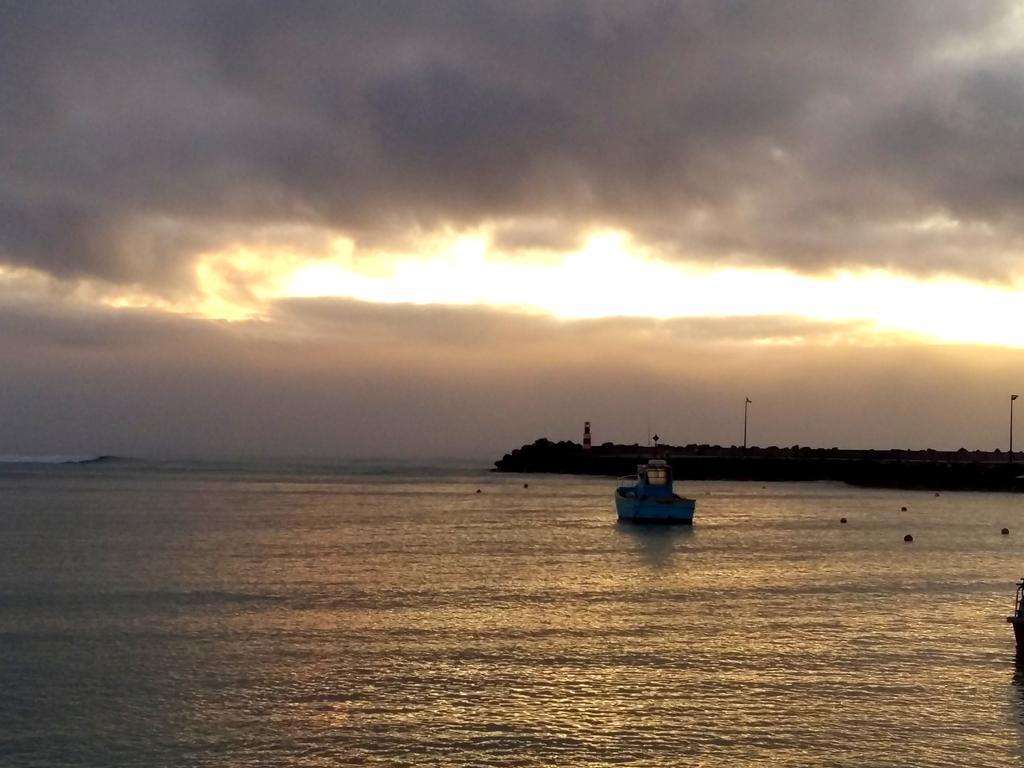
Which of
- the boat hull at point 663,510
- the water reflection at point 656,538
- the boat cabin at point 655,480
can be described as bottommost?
the water reflection at point 656,538

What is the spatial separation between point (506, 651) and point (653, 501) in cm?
3222

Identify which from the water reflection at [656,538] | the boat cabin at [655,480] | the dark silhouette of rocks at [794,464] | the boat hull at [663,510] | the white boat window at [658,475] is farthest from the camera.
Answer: the dark silhouette of rocks at [794,464]

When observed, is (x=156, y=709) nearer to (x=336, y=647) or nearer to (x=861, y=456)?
(x=336, y=647)

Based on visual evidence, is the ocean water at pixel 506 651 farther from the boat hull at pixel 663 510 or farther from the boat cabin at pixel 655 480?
the boat cabin at pixel 655 480

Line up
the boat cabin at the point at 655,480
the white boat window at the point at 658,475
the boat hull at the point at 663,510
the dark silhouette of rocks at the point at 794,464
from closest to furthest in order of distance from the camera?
the boat hull at the point at 663,510 < the boat cabin at the point at 655,480 < the white boat window at the point at 658,475 < the dark silhouette of rocks at the point at 794,464

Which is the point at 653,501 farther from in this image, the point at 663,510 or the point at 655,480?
the point at 655,480

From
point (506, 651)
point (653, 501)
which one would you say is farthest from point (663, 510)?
point (506, 651)

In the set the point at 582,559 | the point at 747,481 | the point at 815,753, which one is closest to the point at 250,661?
the point at 815,753

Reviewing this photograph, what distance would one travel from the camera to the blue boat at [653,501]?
52219mm

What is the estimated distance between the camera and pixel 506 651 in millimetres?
20703

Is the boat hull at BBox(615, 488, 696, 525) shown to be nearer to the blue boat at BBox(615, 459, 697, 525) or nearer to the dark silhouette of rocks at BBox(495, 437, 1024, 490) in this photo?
the blue boat at BBox(615, 459, 697, 525)

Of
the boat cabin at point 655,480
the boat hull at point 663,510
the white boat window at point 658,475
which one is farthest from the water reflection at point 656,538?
the white boat window at point 658,475

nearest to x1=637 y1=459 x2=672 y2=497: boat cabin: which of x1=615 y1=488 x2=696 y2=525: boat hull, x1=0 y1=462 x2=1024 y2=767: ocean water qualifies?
x1=615 y1=488 x2=696 y2=525: boat hull

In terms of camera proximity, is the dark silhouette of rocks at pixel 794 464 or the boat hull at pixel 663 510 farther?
the dark silhouette of rocks at pixel 794 464
